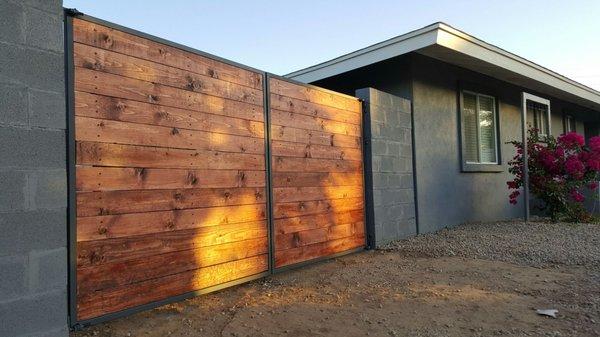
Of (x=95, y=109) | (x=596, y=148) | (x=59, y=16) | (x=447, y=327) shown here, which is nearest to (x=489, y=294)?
(x=447, y=327)

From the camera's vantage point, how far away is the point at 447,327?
335 centimetres

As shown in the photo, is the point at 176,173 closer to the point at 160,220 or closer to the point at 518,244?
the point at 160,220

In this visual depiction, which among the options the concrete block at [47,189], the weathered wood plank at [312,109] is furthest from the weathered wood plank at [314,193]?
the concrete block at [47,189]

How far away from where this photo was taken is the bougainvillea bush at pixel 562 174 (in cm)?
855

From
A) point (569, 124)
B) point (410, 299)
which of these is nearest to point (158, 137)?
point (410, 299)

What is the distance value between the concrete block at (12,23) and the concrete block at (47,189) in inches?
30.1

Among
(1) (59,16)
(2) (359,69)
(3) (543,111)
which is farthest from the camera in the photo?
(3) (543,111)

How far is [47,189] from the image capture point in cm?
273

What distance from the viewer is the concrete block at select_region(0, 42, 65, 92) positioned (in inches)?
102

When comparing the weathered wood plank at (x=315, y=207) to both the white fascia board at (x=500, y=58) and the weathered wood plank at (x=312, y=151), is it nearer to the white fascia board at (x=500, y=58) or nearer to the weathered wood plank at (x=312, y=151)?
the weathered wood plank at (x=312, y=151)

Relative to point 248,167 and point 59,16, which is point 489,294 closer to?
point 248,167

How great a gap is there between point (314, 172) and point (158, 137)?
227cm

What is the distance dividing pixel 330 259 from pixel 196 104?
2.71 meters

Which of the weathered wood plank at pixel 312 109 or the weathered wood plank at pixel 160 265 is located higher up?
the weathered wood plank at pixel 312 109
